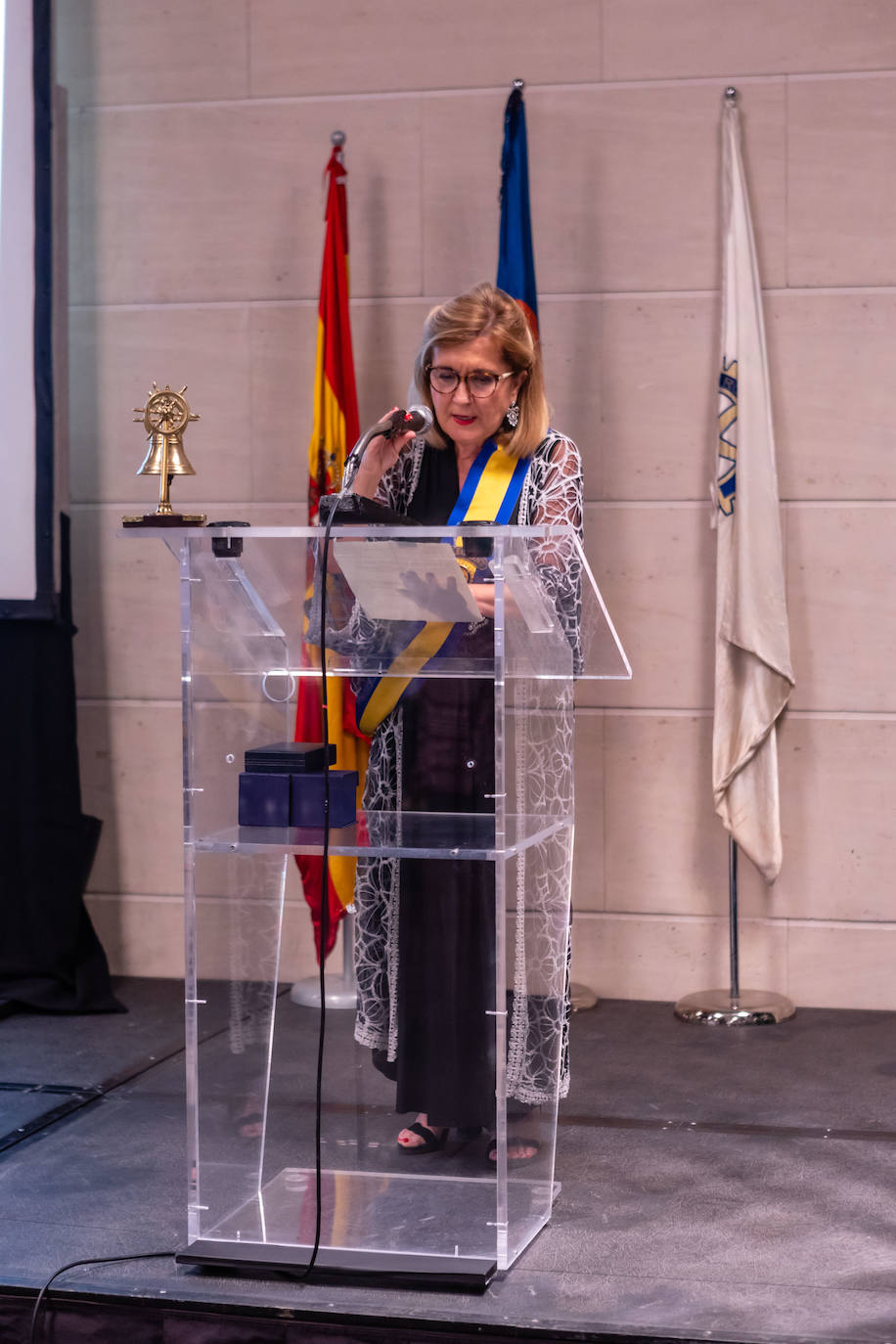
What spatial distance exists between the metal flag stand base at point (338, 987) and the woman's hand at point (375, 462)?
180 centimetres

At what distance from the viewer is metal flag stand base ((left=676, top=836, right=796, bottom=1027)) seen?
13.3 ft

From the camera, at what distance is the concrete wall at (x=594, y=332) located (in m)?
4.21

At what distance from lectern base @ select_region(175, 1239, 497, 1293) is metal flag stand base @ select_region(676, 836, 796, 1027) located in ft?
6.22

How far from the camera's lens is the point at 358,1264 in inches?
88.7

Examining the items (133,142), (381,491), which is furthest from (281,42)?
(381,491)

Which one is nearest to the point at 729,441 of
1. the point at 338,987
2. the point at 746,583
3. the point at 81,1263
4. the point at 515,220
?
the point at 746,583

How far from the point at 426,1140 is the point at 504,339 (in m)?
1.39

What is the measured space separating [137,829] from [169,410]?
2.41 metres

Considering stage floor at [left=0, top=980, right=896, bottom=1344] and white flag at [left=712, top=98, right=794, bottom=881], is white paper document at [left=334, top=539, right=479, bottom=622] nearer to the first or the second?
stage floor at [left=0, top=980, right=896, bottom=1344]

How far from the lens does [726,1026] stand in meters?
4.04

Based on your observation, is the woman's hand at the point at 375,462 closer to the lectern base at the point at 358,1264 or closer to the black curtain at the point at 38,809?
the lectern base at the point at 358,1264

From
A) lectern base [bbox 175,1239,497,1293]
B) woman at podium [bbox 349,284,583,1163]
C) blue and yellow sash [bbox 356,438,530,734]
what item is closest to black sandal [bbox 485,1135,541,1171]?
woman at podium [bbox 349,284,583,1163]

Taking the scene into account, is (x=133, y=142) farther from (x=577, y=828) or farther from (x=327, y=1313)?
(x=327, y=1313)

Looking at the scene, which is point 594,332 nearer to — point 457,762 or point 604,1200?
point 457,762
